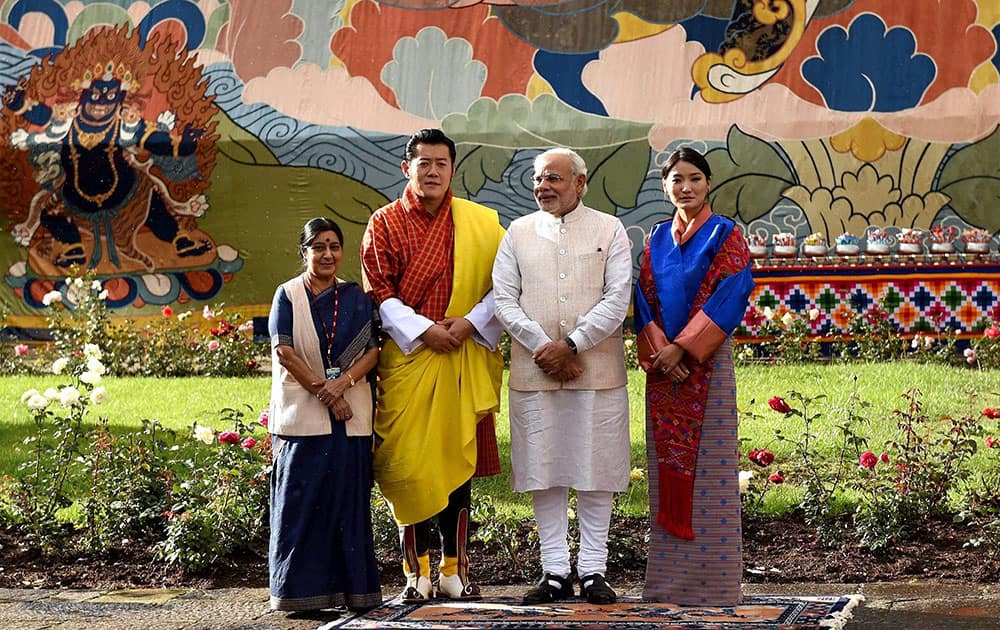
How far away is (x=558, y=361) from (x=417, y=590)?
0.97 m

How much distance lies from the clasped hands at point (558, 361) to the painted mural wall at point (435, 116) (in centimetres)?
798

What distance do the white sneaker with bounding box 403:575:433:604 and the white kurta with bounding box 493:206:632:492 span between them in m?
0.48

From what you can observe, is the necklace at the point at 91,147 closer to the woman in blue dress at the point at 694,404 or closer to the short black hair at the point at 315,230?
the short black hair at the point at 315,230

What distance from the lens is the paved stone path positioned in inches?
182

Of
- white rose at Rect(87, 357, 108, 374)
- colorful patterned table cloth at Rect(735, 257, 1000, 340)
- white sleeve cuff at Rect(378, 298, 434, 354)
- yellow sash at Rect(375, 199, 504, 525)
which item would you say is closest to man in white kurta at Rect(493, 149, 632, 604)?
yellow sash at Rect(375, 199, 504, 525)

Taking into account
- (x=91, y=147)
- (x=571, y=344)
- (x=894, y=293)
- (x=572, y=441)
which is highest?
(x=91, y=147)

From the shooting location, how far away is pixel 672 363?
498 cm

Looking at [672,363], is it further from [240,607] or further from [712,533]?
[240,607]

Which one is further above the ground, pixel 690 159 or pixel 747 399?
pixel 690 159

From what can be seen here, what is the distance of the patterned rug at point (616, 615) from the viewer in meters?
4.49

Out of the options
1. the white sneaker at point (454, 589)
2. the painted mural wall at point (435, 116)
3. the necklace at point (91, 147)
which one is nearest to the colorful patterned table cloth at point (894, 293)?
the painted mural wall at point (435, 116)

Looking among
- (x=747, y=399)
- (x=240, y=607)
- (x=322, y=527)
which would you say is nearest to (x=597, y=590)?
(x=322, y=527)

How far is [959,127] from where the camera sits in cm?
1266

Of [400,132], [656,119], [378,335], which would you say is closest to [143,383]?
[400,132]
